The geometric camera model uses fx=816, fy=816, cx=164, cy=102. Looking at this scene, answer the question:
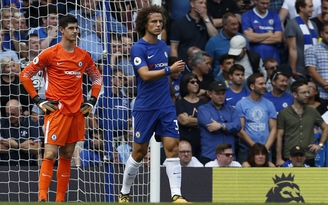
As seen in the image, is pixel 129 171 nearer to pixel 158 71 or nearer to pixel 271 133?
pixel 158 71

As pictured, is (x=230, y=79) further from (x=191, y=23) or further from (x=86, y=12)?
(x=86, y=12)

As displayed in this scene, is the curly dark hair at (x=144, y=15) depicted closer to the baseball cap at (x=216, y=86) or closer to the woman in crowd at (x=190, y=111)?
the baseball cap at (x=216, y=86)

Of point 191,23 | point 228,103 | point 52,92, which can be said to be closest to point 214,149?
point 228,103

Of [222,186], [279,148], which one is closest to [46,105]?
[222,186]

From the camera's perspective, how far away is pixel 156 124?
9.58 meters

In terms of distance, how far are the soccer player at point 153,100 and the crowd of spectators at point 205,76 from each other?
195 cm

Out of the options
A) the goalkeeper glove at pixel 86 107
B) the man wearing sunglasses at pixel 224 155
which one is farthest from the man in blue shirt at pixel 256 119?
the goalkeeper glove at pixel 86 107

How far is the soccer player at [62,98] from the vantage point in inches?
393

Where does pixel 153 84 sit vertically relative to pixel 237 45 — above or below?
below

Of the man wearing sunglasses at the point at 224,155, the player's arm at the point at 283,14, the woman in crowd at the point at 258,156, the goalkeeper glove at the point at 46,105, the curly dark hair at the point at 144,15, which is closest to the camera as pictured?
the curly dark hair at the point at 144,15

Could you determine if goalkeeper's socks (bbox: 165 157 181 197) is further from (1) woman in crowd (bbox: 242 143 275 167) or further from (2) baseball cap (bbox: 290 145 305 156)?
(2) baseball cap (bbox: 290 145 305 156)

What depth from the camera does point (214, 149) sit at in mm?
12609

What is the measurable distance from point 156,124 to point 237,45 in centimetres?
466

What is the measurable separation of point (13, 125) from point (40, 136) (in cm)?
50
